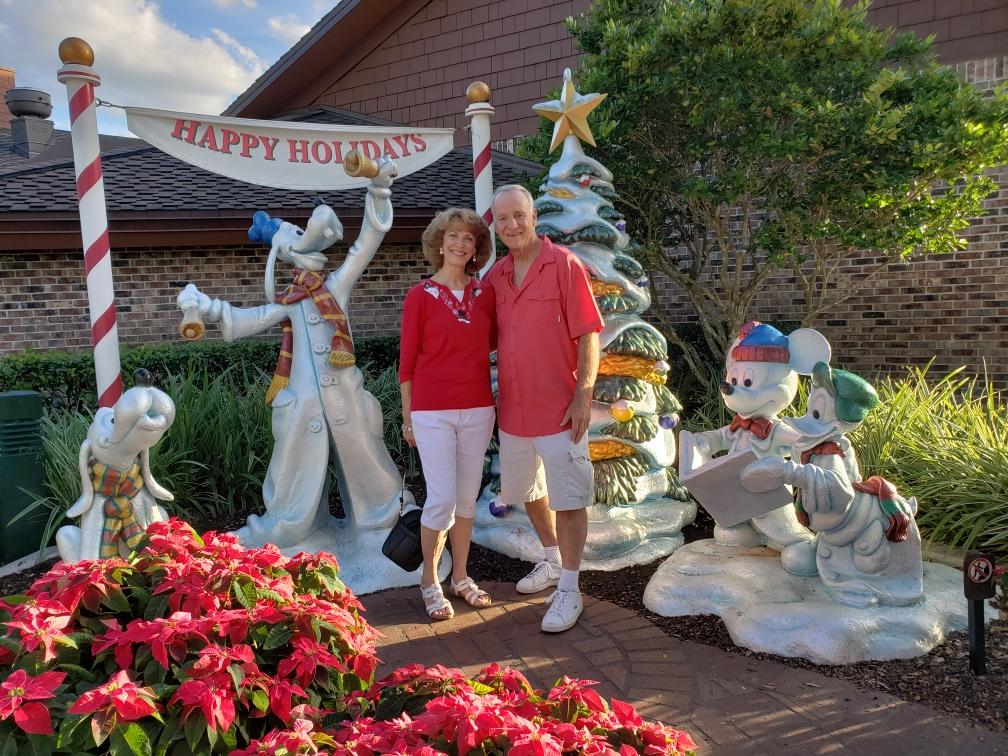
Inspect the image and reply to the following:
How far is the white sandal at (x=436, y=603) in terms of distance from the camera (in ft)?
11.9

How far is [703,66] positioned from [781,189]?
3.88 ft

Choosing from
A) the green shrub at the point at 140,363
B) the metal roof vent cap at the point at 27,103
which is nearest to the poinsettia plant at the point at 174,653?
the green shrub at the point at 140,363

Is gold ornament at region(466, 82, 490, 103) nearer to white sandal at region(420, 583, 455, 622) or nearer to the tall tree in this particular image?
the tall tree

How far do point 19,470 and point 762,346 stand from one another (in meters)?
4.43

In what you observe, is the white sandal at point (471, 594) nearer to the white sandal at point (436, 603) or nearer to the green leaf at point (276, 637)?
the white sandal at point (436, 603)

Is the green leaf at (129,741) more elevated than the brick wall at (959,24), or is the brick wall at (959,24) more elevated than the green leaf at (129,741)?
the brick wall at (959,24)

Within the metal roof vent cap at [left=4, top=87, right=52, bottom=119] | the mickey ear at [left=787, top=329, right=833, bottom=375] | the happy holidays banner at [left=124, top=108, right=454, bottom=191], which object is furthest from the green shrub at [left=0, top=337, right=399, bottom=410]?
the metal roof vent cap at [left=4, top=87, right=52, bottom=119]

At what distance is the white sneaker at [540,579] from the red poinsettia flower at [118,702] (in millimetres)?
2521

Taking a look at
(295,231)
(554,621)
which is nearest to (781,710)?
(554,621)

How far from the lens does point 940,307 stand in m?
7.84

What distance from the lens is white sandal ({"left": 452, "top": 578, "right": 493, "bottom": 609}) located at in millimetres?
3766

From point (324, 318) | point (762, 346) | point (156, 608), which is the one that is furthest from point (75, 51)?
point (762, 346)

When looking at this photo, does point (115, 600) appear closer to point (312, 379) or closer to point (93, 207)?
point (312, 379)

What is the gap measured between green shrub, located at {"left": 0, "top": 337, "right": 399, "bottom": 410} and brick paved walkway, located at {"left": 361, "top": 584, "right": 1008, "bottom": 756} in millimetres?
3522
